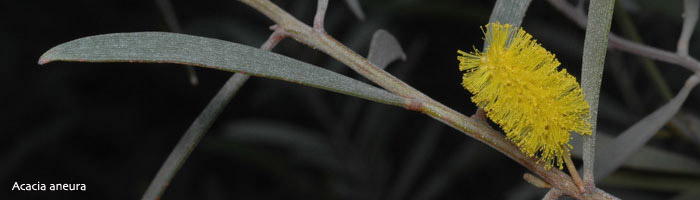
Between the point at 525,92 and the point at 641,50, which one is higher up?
the point at 641,50

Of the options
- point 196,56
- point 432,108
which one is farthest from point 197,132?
point 432,108

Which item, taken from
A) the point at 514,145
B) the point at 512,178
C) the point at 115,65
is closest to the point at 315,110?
the point at 512,178

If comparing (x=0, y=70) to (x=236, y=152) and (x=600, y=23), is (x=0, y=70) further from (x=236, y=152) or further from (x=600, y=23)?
(x=600, y=23)

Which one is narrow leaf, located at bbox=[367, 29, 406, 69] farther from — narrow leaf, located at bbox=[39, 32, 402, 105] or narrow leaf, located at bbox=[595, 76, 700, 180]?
narrow leaf, located at bbox=[595, 76, 700, 180]

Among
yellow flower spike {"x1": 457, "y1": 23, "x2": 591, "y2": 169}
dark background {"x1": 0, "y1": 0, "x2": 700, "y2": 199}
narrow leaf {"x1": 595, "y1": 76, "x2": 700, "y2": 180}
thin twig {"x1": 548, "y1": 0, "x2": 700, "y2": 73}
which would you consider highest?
dark background {"x1": 0, "y1": 0, "x2": 700, "y2": 199}

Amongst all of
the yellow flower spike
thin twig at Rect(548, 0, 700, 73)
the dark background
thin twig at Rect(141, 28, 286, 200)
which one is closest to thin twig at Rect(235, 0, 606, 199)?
the yellow flower spike

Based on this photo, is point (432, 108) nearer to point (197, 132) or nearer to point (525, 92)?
point (525, 92)

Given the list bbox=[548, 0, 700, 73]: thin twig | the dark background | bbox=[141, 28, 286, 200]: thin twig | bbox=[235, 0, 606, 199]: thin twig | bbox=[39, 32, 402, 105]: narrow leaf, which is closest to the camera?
bbox=[39, 32, 402, 105]: narrow leaf

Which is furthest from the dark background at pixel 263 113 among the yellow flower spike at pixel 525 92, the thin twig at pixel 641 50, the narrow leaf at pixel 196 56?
the narrow leaf at pixel 196 56
